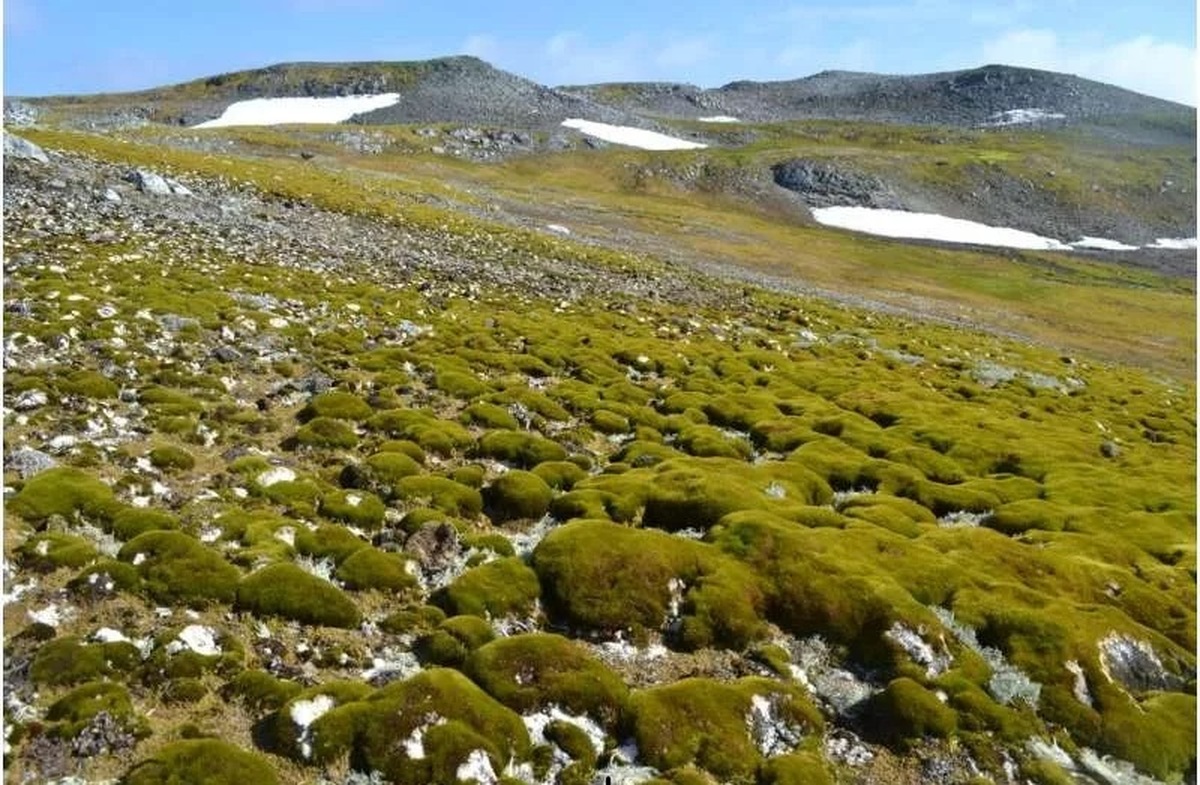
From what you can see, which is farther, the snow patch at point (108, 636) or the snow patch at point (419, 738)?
the snow patch at point (108, 636)

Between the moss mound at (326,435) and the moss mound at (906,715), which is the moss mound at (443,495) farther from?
the moss mound at (906,715)

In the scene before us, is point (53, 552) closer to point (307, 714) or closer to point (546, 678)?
point (307, 714)

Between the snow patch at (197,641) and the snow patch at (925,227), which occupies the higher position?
the snow patch at (925,227)

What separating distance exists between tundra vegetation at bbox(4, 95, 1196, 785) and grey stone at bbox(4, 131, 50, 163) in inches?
773

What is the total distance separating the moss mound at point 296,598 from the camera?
14477mm

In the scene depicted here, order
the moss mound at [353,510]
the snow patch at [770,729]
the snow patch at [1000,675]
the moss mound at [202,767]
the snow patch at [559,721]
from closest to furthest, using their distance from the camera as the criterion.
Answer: the moss mound at [202,767], the snow patch at [559,721], the snow patch at [770,729], the snow patch at [1000,675], the moss mound at [353,510]

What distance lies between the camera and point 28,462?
17688 mm

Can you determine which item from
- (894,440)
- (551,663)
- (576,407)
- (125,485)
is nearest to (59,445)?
(125,485)

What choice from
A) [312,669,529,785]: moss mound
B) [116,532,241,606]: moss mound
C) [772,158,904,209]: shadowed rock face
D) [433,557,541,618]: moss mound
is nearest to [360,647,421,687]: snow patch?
[312,669,529,785]: moss mound

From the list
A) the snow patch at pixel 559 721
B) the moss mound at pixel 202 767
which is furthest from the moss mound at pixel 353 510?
the moss mound at pixel 202 767

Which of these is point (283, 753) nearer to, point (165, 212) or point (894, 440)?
point (894, 440)

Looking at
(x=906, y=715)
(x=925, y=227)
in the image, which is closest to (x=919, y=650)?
(x=906, y=715)

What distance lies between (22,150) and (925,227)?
473ft

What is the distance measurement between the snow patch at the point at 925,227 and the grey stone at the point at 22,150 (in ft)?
426
